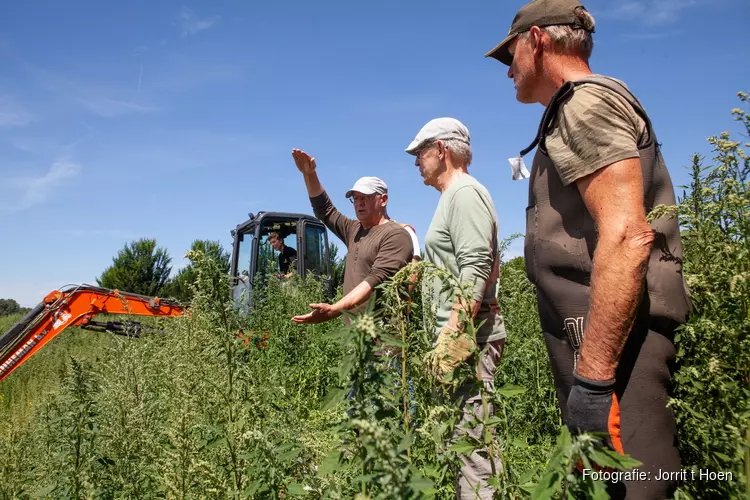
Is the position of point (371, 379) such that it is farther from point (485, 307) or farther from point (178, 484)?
point (485, 307)

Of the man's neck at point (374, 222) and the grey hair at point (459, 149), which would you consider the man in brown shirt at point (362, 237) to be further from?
the grey hair at point (459, 149)

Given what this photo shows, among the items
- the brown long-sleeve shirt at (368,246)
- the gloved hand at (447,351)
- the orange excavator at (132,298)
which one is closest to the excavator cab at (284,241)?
the orange excavator at (132,298)

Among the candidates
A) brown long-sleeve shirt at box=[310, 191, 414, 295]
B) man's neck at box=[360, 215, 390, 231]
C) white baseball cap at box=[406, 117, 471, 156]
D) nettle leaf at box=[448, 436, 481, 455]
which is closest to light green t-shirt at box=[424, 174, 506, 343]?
white baseball cap at box=[406, 117, 471, 156]

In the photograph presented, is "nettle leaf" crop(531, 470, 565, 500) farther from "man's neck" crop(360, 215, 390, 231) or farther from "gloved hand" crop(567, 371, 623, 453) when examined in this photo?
"man's neck" crop(360, 215, 390, 231)

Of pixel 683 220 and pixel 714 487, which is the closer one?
pixel 714 487

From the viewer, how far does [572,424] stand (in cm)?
156

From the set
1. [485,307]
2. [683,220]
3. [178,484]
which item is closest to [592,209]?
[683,220]

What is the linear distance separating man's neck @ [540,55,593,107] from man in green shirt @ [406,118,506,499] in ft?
3.00

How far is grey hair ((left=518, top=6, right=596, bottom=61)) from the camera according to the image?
6.34 feet

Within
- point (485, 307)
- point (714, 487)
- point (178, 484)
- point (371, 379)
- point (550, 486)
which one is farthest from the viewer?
point (485, 307)

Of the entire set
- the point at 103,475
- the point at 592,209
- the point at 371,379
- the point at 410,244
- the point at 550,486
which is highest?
the point at 410,244

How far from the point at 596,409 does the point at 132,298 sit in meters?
11.7

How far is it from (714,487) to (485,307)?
1.36 metres

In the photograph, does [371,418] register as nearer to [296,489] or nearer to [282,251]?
[296,489]
